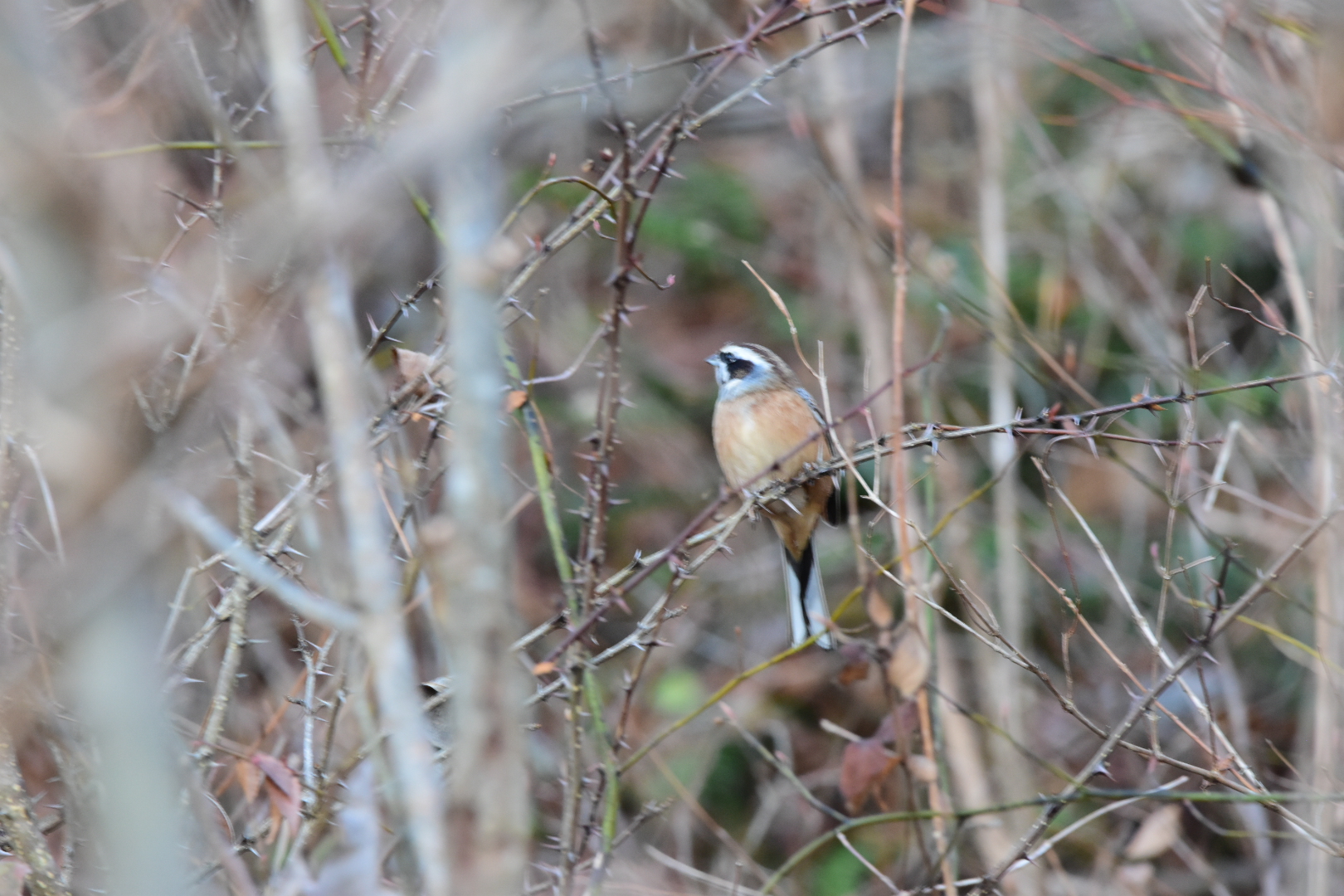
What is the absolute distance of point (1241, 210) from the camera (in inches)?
319

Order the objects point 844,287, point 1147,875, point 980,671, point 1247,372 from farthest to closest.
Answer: point 844,287 < point 1247,372 < point 980,671 < point 1147,875

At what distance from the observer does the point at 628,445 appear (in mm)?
8211

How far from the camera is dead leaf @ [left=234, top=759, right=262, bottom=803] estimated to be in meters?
2.72

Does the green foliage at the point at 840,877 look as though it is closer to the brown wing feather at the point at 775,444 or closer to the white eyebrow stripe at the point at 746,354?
the brown wing feather at the point at 775,444

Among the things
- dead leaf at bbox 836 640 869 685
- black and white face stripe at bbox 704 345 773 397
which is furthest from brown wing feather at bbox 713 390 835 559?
dead leaf at bbox 836 640 869 685

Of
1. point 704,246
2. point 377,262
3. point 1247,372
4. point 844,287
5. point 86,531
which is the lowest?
point 1247,372

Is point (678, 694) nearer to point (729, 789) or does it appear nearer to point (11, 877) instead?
point (729, 789)

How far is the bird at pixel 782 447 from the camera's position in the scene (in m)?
5.07

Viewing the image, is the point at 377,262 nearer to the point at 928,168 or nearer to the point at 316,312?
the point at 928,168

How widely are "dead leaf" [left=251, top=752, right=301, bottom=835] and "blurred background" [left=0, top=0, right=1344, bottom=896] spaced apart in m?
0.03

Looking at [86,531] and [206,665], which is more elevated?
[86,531]

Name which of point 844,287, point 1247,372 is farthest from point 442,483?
point 1247,372

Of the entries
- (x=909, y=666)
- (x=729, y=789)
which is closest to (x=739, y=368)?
(x=909, y=666)

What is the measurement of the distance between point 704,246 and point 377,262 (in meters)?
2.03
